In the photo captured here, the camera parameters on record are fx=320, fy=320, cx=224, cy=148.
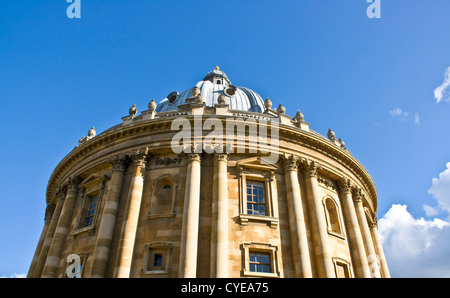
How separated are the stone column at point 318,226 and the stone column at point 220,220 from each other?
5.93 meters

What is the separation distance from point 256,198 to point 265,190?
89cm

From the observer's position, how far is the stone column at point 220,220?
1691cm

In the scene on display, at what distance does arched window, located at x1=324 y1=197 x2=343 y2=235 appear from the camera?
22855 millimetres

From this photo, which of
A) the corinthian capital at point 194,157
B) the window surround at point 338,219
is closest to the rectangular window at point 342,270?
the window surround at point 338,219

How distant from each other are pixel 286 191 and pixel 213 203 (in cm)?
530

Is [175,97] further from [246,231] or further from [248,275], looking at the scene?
[248,275]

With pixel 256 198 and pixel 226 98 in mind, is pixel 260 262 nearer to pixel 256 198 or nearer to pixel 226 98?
pixel 256 198

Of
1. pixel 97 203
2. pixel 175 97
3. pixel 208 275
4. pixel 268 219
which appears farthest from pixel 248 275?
pixel 175 97

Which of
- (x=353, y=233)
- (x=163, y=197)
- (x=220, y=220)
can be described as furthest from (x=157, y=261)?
(x=353, y=233)

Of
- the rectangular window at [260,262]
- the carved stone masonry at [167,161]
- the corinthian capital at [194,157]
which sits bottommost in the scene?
the rectangular window at [260,262]

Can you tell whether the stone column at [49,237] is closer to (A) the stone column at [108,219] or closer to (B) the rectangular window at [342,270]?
(A) the stone column at [108,219]

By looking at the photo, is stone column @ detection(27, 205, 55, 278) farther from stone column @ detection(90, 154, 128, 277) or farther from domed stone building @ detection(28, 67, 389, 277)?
stone column @ detection(90, 154, 128, 277)

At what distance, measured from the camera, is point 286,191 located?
21375mm

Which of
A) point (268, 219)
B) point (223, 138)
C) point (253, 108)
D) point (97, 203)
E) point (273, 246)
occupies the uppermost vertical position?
point (253, 108)
